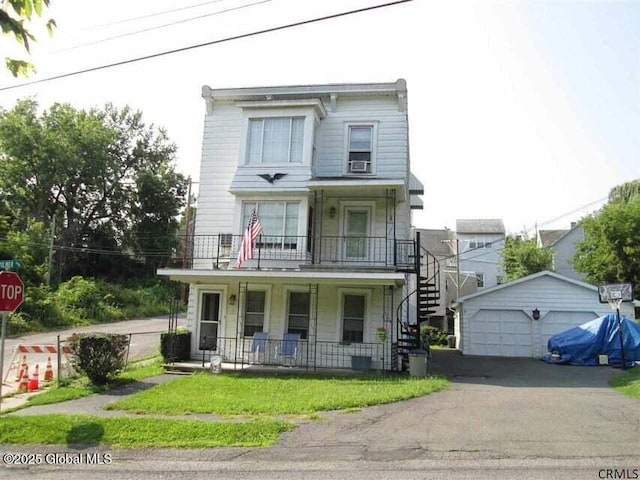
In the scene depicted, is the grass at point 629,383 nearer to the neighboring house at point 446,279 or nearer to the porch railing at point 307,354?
the porch railing at point 307,354

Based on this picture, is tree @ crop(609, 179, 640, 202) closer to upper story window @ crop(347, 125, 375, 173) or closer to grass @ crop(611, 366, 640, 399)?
grass @ crop(611, 366, 640, 399)

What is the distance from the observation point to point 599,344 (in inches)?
684

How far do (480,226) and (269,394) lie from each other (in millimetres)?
37642

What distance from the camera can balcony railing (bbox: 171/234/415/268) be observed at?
15789 millimetres

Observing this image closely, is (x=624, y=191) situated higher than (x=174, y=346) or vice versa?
(x=624, y=191)

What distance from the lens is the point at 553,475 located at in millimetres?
5613

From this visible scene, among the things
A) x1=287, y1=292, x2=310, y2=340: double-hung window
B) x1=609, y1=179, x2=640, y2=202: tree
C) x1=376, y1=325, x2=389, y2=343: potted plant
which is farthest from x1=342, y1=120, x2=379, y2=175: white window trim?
x1=609, y1=179, x2=640, y2=202: tree

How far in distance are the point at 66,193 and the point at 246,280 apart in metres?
34.3

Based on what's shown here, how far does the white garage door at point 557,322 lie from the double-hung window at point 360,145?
11582 mm

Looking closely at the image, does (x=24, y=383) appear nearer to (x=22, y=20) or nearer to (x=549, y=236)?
(x=22, y=20)

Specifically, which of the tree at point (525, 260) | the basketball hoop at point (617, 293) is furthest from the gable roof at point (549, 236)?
the basketball hoop at point (617, 293)

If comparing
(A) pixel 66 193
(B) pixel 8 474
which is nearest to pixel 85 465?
(B) pixel 8 474

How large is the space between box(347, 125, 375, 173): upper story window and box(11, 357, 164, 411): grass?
30.4ft

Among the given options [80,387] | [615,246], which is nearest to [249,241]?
[80,387]
